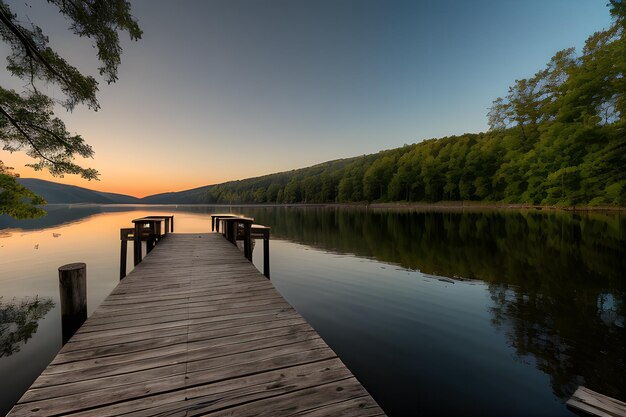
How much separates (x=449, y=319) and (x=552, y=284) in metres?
5.76

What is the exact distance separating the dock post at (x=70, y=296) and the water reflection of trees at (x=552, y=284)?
894cm

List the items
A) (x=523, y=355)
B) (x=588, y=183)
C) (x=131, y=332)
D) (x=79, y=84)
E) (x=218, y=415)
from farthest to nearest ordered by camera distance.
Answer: (x=588, y=183), (x=79, y=84), (x=523, y=355), (x=131, y=332), (x=218, y=415)

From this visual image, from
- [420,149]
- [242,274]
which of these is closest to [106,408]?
[242,274]

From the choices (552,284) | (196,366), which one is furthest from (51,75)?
(552,284)

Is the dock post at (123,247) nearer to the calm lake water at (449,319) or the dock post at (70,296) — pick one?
the calm lake water at (449,319)

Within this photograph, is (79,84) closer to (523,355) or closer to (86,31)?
(86,31)

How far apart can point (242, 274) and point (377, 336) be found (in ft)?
12.8

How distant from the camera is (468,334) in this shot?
6.88 meters

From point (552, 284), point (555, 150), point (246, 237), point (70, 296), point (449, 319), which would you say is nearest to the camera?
point (70, 296)

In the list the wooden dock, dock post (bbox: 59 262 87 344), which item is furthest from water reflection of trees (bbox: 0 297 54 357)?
the wooden dock

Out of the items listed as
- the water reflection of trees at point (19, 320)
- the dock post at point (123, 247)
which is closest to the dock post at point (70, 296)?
the water reflection of trees at point (19, 320)

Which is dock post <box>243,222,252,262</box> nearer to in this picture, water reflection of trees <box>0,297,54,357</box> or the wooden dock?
the wooden dock

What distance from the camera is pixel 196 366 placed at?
10.6 feet

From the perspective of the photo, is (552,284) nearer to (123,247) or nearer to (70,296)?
(70,296)
